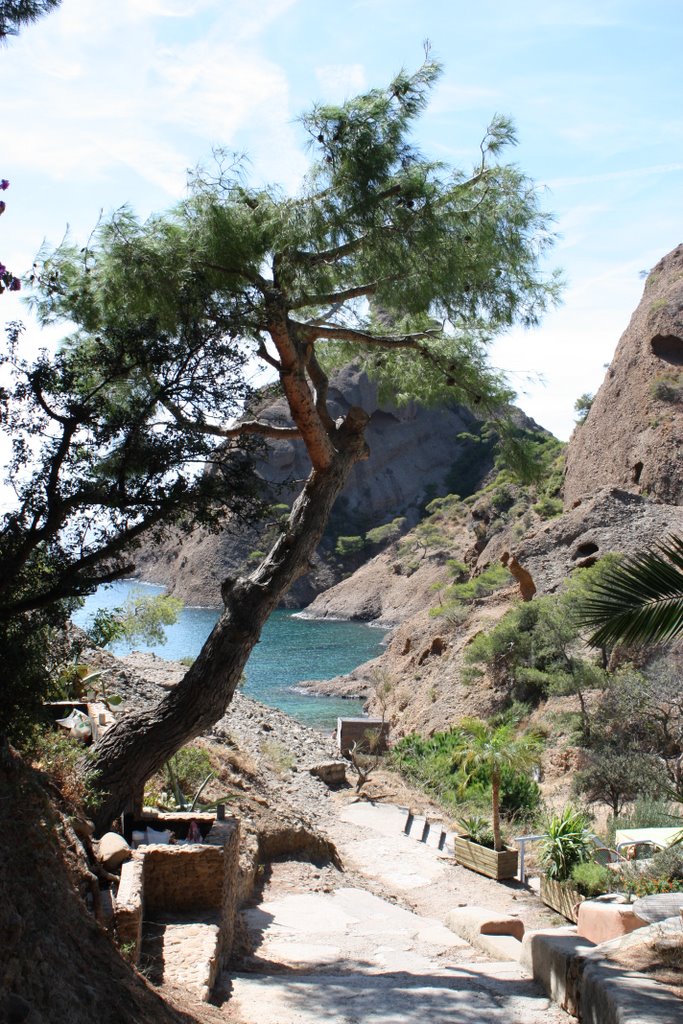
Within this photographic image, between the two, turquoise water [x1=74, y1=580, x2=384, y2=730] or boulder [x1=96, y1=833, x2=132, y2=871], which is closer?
boulder [x1=96, y1=833, x2=132, y2=871]

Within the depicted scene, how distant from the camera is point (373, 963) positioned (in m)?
6.70

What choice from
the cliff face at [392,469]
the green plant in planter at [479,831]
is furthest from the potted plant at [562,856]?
the cliff face at [392,469]

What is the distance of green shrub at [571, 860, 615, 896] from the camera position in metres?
8.75

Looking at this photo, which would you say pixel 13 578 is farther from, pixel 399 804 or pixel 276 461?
pixel 276 461

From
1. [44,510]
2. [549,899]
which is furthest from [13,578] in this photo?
[549,899]

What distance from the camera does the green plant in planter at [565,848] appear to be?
9.77 metres

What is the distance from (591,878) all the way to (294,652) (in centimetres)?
4033

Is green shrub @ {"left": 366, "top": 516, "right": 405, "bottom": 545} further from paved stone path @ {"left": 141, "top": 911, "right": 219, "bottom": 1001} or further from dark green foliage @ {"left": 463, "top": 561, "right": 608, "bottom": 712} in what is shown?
paved stone path @ {"left": 141, "top": 911, "right": 219, "bottom": 1001}

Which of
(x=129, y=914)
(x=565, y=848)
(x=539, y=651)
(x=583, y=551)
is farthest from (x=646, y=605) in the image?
(x=583, y=551)

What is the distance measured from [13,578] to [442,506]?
6063 cm

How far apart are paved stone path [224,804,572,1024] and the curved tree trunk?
1523mm

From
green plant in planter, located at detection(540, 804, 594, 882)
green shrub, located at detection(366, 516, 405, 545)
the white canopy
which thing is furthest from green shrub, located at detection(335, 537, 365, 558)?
the white canopy

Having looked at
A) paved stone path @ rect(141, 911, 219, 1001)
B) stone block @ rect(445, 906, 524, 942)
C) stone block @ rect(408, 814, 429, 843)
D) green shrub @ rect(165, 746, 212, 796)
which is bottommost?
stone block @ rect(445, 906, 524, 942)

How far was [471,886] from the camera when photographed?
1085 cm
